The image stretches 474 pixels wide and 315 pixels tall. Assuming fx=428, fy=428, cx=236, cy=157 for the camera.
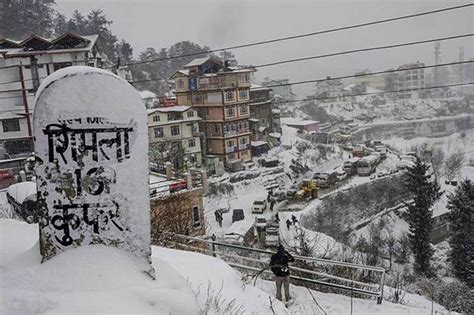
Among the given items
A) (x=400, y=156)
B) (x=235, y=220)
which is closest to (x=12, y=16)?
(x=235, y=220)

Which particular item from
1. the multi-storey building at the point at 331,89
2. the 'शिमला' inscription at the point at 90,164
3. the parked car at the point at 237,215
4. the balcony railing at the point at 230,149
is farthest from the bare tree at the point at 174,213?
the multi-storey building at the point at 331,89

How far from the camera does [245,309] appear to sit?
5.16 m

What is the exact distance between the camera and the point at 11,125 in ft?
82.5

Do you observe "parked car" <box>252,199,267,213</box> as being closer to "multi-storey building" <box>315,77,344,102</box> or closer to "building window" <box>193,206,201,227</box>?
"building window" <box>193,206,201,227</box>

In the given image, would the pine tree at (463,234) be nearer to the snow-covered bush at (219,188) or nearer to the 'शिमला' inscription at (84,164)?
the snow-covered bush at (219,188)

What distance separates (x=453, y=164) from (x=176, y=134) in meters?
32.8

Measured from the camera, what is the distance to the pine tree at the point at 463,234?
A: 24.3 meters

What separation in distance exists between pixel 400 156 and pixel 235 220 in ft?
99.8

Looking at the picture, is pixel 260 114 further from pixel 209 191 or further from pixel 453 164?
pixel 453 164

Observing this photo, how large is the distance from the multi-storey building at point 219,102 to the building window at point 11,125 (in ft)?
47.1

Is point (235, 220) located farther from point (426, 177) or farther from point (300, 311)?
point (300, 311)

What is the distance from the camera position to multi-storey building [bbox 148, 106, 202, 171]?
31.7 m

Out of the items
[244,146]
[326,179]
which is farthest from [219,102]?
[326,179]

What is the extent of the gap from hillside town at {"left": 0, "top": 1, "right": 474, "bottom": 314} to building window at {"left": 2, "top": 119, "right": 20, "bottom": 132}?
4.0 inches
